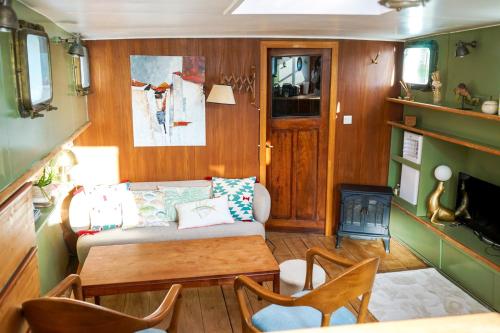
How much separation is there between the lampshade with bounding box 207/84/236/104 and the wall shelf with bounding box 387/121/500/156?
1765 mm

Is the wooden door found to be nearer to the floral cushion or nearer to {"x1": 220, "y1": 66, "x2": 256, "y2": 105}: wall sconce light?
{"x1": 220, "y1": 66, "x2": 256, "y2": 105}: wall sconce light

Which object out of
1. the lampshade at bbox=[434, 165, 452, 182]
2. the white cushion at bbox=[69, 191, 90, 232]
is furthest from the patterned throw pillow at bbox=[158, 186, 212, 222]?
the lampshade at bbox=[434, 165, 452, 182]

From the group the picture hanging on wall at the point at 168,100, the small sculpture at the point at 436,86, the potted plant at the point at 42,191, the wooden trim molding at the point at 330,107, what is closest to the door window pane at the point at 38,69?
the potted plant at the point at 42,191

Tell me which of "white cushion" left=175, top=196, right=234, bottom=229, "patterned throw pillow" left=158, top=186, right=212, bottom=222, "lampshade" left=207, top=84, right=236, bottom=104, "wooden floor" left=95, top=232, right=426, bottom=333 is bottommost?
"wooden floor" left=95, top=232, right=426, bottom=333

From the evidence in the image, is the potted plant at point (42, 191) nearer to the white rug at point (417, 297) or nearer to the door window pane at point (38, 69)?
the door window pane at point (38, 69)

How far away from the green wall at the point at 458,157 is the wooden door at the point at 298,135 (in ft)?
2.80

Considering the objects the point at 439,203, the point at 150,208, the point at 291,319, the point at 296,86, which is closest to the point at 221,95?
the point at 296,86

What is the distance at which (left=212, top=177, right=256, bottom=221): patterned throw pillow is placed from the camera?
454 cm

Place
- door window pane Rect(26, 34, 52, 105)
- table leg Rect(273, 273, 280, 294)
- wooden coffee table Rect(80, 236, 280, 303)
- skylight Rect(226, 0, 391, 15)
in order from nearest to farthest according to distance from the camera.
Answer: door window pane Rect(26, 34, 52, 105) < skylight Rect(226, 0, 391, 15) < wooden coffee table Rect(80, 236, 280, 303) < table leg Rect(273, 273, 280, 294)

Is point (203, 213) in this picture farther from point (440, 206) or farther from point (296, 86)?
point (440, 206)

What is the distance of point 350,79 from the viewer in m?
5.03

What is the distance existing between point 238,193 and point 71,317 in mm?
2770

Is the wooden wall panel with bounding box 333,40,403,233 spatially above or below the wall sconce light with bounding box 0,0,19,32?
below

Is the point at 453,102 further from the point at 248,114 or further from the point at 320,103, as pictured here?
the point at 248,114
